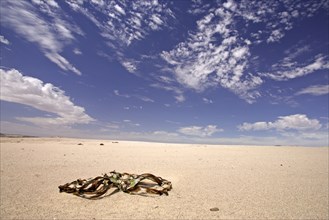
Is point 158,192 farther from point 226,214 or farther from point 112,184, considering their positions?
point 226,214

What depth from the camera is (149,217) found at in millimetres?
2744

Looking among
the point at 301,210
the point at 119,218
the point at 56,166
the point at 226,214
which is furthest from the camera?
the point at 56,166

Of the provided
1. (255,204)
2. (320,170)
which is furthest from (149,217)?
(320,170)

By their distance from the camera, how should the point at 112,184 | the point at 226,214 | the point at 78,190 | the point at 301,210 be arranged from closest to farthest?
the point at 226,214 → the point at 301,210 → the point at 78,190 → the point at 112,184

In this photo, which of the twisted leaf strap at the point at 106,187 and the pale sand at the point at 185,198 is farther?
the twisted leaf strap at the point at 106,187

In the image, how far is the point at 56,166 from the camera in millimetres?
5633

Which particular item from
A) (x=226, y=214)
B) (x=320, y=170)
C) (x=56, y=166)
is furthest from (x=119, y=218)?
(x=320, y=170)

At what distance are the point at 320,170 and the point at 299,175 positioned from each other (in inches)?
43.3

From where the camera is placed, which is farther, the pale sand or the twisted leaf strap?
the twisted leaf strap

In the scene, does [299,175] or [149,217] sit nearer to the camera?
[149,217]

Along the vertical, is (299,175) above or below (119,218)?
above

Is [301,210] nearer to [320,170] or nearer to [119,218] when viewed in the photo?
[119,218]

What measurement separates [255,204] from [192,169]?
2481 millimetres

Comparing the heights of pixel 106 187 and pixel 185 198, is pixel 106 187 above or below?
above
